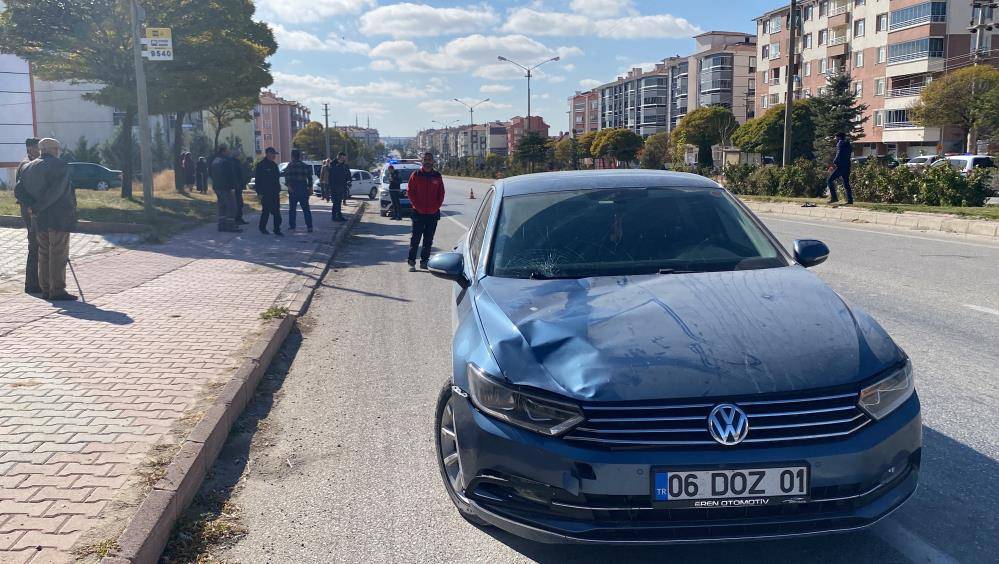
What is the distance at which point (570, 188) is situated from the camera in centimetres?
512

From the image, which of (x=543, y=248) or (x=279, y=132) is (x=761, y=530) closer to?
(x=543, y=248)

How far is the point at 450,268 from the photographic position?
4809 millimetres

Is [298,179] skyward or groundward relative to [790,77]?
groundward

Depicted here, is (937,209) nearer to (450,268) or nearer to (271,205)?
(271,205)

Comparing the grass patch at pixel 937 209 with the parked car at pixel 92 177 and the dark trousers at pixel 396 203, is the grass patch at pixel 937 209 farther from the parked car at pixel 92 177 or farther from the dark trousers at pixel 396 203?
the parked car at pixel 92 177

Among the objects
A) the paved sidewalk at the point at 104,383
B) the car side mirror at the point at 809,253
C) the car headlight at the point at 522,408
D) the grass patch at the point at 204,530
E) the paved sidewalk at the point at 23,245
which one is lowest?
the grass patch at the point at 204,530

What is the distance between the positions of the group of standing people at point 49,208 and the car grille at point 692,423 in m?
8.30

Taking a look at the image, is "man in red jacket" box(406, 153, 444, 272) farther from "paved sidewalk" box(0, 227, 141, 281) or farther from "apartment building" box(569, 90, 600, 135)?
"apartment building" box(569, 90, 600, 135)

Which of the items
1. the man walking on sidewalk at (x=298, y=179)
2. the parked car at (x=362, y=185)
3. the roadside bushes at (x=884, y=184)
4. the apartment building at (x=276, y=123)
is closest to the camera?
the man walking on sidewalk at (x=298, y=179)

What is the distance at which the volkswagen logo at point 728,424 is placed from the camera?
9.84 ft

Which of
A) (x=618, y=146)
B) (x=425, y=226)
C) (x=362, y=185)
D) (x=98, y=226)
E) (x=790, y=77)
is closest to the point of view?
(x=425, y=226)

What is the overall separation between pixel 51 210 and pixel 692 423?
28.3 feet

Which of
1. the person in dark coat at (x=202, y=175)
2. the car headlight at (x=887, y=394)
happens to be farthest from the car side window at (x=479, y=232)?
the person in dark coat at (x=202, y=175)

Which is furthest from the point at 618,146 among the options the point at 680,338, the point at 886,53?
the point at 680,338
